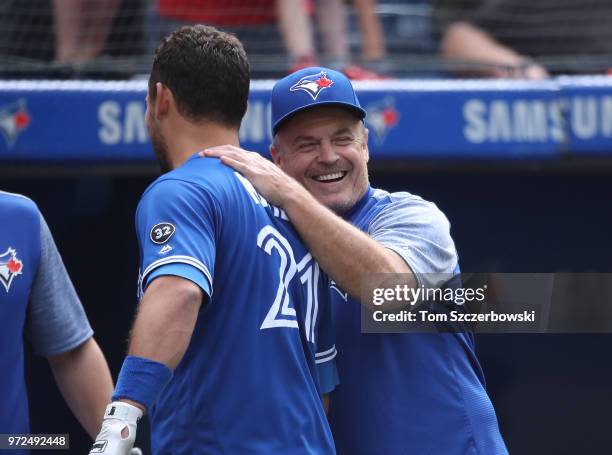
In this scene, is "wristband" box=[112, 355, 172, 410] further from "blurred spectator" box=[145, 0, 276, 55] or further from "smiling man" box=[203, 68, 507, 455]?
"blurred spectator" box=[145, 0, 276, 55]

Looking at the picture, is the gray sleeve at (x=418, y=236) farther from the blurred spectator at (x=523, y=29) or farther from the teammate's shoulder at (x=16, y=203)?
the blurred spectator at (x=523, y=29)

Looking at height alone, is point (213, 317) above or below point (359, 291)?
below

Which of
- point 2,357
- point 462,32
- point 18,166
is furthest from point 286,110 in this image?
point 462,32

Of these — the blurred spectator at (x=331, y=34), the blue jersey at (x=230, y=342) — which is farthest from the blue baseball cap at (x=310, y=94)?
the blurred spectator at (x=331, y=34)

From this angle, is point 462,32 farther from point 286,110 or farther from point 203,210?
point 203,210

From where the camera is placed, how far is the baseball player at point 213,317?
202 centimetres

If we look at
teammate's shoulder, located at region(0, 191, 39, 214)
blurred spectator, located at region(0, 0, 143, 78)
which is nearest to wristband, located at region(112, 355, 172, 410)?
teammate's shoulder, located at region(0, 191, 39, 214)

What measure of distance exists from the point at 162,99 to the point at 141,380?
0.66m

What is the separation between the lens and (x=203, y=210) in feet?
7.00

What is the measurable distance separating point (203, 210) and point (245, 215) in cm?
11

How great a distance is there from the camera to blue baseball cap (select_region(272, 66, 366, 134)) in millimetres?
2632

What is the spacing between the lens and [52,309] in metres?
2.79

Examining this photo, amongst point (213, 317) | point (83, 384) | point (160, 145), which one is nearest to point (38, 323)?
point (83, 384)

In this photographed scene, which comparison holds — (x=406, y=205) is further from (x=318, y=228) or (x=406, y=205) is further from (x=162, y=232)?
(x=162, y=232)
